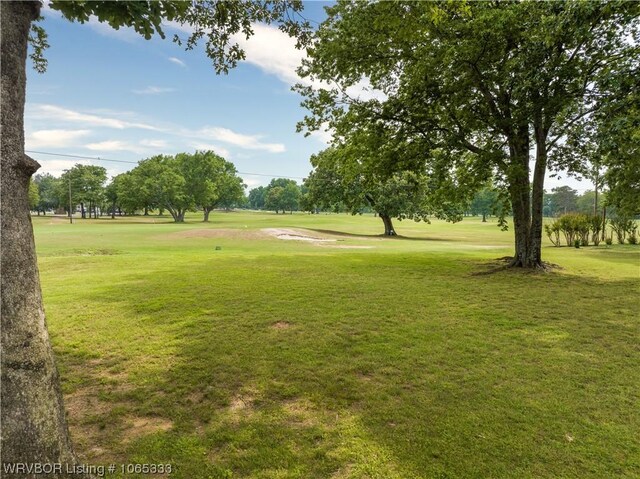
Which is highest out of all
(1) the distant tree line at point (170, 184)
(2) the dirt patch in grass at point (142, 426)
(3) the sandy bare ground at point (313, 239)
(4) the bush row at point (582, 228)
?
(1) the distant tree line at point (170, 184)

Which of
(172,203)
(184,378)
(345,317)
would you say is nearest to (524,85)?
(345,317)

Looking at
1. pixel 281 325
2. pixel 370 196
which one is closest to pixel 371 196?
pixel 370 196

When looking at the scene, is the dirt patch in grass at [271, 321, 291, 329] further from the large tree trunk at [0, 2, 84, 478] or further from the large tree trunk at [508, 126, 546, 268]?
the large tree trunk at [508, 126, 546, 268]

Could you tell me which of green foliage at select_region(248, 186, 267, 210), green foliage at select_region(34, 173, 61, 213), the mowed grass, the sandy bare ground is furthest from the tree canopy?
green foliage at select_region(248, 186, 267, 210)

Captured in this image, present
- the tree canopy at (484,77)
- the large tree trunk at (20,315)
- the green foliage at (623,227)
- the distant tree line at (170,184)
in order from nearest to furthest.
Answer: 1. the large tree trunk at (20,315)
2. the tree canopy at (484,77)
3. the green foliage at (623,227)
4. the distant tree line at (170,184)

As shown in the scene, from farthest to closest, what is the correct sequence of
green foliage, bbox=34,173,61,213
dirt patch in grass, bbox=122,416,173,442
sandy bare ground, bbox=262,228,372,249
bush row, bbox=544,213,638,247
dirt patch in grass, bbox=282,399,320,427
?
green foliage, bbox=34,173,61,213 < bush row, bbox=544,213,638,247 < sandy bare ground, bbox=262,228,372,249 < dirt patch in grass, bbox=282,399,320,427 < dirt patch in grass, bbox=122,416,173,442

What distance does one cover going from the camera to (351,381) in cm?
459

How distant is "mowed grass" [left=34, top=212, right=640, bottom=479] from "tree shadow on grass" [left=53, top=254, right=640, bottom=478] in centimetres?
2

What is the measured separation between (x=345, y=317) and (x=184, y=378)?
3658 mm

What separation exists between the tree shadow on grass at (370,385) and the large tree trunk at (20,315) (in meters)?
→ 0.92

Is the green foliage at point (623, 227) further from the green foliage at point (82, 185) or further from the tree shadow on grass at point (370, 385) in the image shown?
the green foliage at point (82, 185)

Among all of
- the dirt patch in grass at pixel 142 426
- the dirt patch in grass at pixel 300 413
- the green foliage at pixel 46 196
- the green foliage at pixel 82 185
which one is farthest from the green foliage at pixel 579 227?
the green foliage at pixel 46 196

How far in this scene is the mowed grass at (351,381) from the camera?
3156 mm

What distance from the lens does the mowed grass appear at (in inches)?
124
